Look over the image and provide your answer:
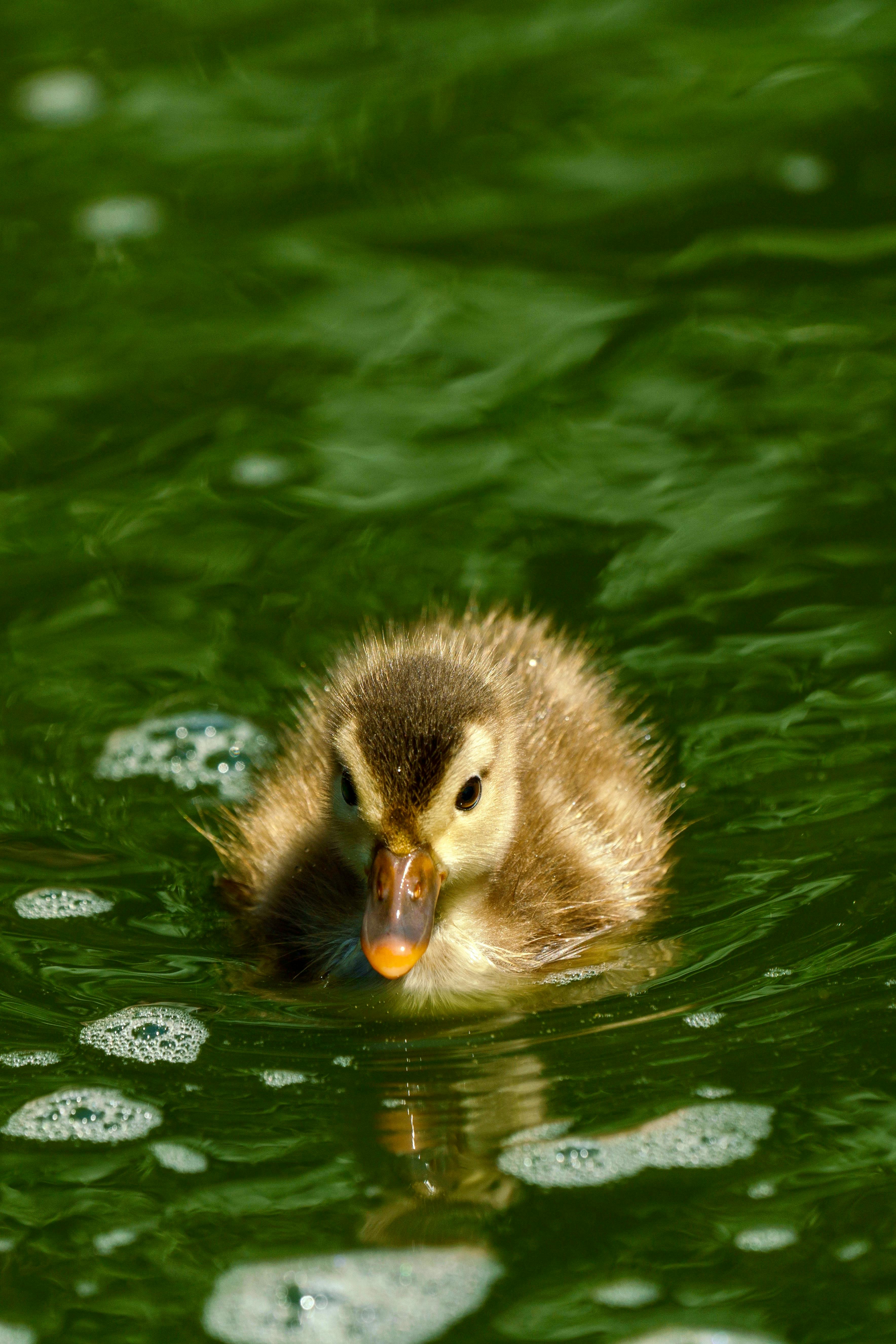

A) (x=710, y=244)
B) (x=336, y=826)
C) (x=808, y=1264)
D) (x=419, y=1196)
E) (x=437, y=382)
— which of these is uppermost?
(x=710, y=244)

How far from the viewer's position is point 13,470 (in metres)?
6.52

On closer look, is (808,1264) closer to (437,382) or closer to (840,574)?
(840,574)

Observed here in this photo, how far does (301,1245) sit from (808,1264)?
86cm

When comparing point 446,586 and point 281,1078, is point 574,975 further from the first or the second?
point 446,586

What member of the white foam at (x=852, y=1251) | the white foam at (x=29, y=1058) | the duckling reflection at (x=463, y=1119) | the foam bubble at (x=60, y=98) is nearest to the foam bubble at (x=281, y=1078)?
the duckling reflection at (x=463, y=1119)

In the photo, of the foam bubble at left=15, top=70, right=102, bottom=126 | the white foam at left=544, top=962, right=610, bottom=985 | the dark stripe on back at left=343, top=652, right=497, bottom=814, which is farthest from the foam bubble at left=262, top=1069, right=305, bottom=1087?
the foam bubble at left=15, top=70, right=102, bottom=126

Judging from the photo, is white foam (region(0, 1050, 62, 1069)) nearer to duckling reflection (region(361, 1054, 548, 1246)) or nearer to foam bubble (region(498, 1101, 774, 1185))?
duckling reflection (region(361, 1054, 548, 1246))

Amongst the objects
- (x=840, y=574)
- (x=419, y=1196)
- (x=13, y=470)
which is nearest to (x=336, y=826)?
(x=419, y=1196)

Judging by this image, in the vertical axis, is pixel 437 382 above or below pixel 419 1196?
above

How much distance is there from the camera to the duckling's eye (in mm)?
4273

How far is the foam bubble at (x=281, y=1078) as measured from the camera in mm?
4020

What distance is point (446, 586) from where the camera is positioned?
6070mm

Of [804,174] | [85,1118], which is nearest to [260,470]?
[804,174]

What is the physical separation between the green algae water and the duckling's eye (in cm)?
46
